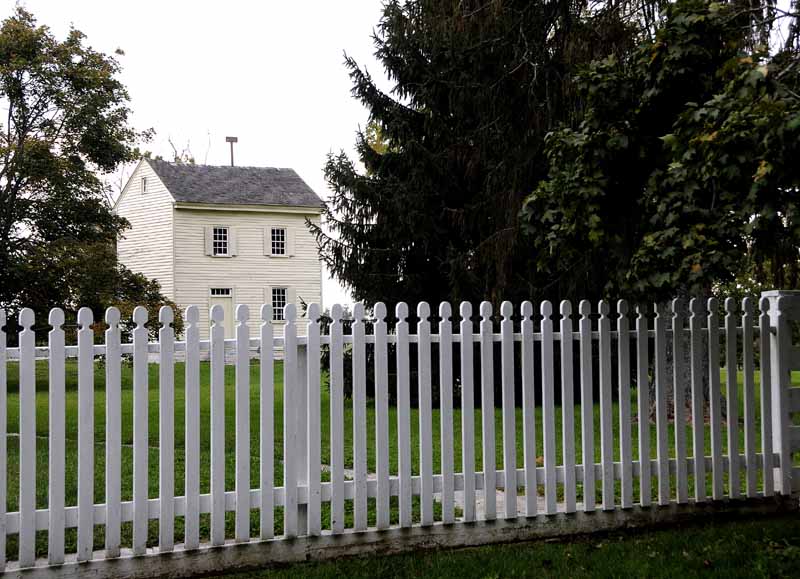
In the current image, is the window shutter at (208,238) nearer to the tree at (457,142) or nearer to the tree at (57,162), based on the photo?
the tree at (57,162)

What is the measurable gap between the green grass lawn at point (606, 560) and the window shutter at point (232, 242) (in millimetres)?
26038

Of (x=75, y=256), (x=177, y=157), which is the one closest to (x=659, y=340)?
(x=75, y=256)

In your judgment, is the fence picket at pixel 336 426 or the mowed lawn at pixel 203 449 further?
the mowed lawn at pixel 203 449

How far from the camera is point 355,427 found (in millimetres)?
5059

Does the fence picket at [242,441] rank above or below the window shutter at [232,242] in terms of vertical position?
below

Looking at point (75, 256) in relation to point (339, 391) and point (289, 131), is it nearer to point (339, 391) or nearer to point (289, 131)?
point (339, 391)

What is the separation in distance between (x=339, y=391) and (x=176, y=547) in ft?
4.31

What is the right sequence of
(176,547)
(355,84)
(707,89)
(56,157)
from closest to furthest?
1. (176,547)
2. (707,89)
3. (355,84)
4. (56,157)

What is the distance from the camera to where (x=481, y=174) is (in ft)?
47.4

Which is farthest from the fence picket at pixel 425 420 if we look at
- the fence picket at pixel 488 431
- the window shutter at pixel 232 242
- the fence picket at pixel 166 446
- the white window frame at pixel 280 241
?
the white window frame at pixel 280 241

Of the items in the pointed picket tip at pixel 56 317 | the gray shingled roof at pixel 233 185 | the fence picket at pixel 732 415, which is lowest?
the fence picket at pixel 732 415

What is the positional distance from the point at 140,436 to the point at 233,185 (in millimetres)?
27804

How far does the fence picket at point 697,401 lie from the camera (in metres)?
5.80

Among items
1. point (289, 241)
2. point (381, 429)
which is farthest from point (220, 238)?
point (381, 429)
